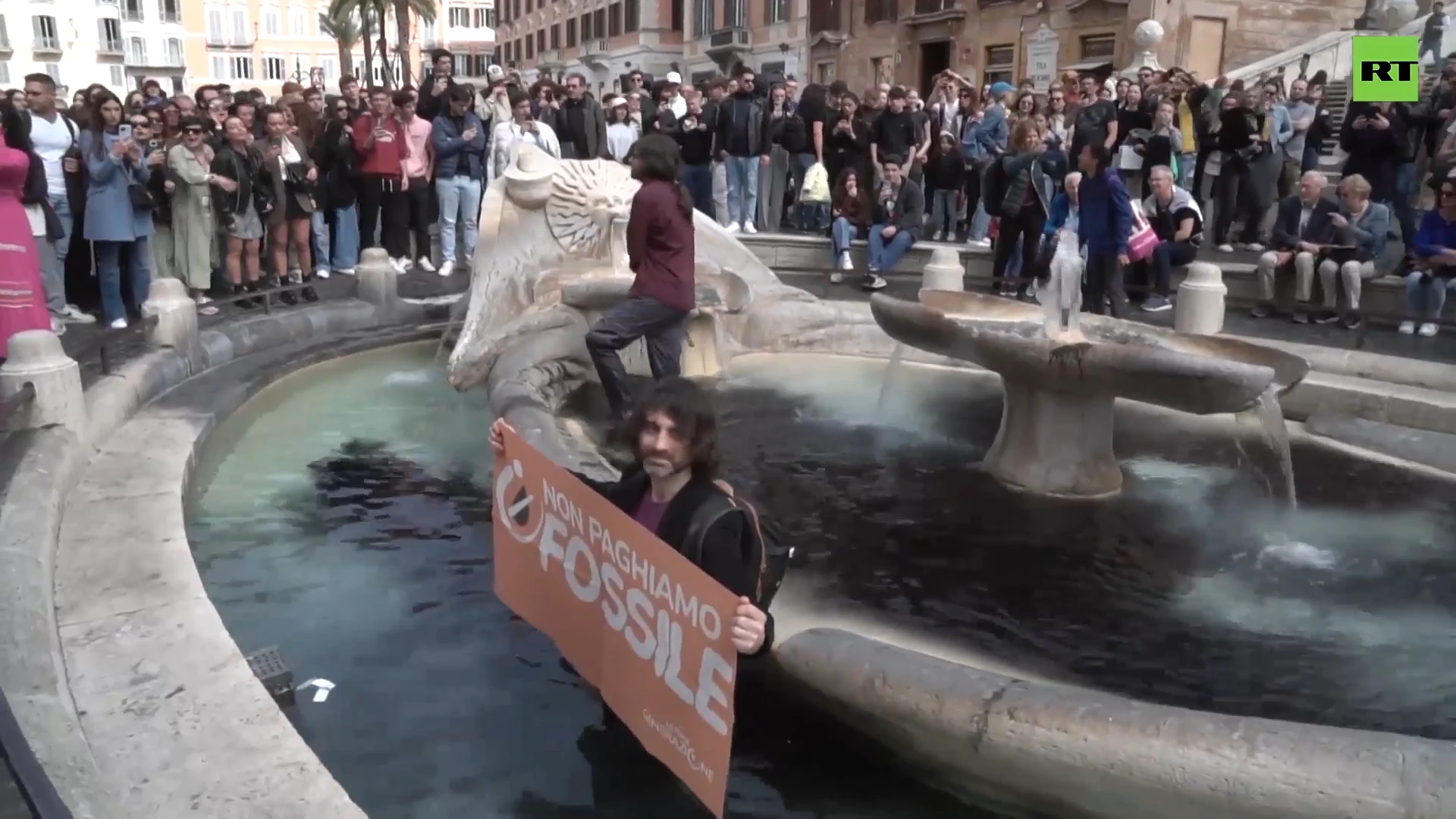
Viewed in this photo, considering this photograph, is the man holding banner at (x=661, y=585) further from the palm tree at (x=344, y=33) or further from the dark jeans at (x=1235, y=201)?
the palm tree at (x=344, y=33)

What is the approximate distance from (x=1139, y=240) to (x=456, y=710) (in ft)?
23.2

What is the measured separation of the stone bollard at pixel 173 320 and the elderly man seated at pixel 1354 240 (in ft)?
28.6

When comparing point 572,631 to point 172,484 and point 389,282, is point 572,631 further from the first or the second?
point 389,282

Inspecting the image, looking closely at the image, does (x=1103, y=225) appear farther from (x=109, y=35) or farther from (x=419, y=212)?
(x=109, y=35)

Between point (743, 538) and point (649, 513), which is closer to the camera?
point (743, 538)

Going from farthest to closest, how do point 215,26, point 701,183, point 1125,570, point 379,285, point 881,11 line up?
point 215,26, point 881,11, point 701,183, point 379,285, point 1125,570

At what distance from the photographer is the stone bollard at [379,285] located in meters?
9.47

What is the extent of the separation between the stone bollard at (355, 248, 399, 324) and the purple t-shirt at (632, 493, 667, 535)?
267 inches

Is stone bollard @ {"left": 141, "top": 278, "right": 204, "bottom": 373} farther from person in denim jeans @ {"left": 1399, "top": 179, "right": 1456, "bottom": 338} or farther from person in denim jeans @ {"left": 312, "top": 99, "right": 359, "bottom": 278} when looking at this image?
person in denim jeans @ {"left": 1399, "top": 179, "right": 1456, "bottom": 338}

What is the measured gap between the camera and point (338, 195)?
1095cm

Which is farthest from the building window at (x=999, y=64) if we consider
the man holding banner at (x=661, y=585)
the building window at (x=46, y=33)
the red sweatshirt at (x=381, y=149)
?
the building window at (x=46, y=33)

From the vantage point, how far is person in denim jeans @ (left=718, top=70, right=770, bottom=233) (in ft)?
40.7

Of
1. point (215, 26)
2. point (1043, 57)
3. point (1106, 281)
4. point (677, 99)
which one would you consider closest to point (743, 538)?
point (1106, 281)

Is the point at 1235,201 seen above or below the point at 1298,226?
above
